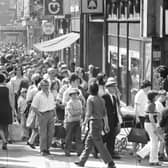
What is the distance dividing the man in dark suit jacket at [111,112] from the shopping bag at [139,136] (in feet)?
A: 1.14

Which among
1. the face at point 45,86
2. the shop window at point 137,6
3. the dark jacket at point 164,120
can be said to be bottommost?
the dark jacket at point 164,120

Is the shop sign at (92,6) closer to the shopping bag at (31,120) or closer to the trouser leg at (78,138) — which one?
the shopping bag at (31,120)

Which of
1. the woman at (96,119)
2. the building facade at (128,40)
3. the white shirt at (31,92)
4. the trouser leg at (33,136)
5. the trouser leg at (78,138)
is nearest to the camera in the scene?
the woman at (96,119)

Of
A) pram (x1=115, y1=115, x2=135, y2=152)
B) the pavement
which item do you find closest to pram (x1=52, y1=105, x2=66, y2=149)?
the pavement

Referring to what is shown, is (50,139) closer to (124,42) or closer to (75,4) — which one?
(124,42)

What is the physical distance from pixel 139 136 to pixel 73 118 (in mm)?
1439

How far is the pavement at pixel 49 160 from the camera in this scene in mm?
14273

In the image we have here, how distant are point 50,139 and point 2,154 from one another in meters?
1.13

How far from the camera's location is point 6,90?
15.6m

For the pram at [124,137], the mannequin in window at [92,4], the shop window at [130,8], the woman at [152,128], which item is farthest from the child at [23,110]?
the mannequin in window at [92,4]

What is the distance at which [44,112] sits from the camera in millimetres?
15242

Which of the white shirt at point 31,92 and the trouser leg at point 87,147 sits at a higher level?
the white shirt at point 31,92

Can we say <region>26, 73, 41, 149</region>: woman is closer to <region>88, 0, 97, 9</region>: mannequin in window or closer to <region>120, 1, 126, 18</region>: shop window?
<region>120, 1, 126, 18</region>: shop window

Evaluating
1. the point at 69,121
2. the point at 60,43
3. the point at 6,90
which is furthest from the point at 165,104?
the point at 60,43
